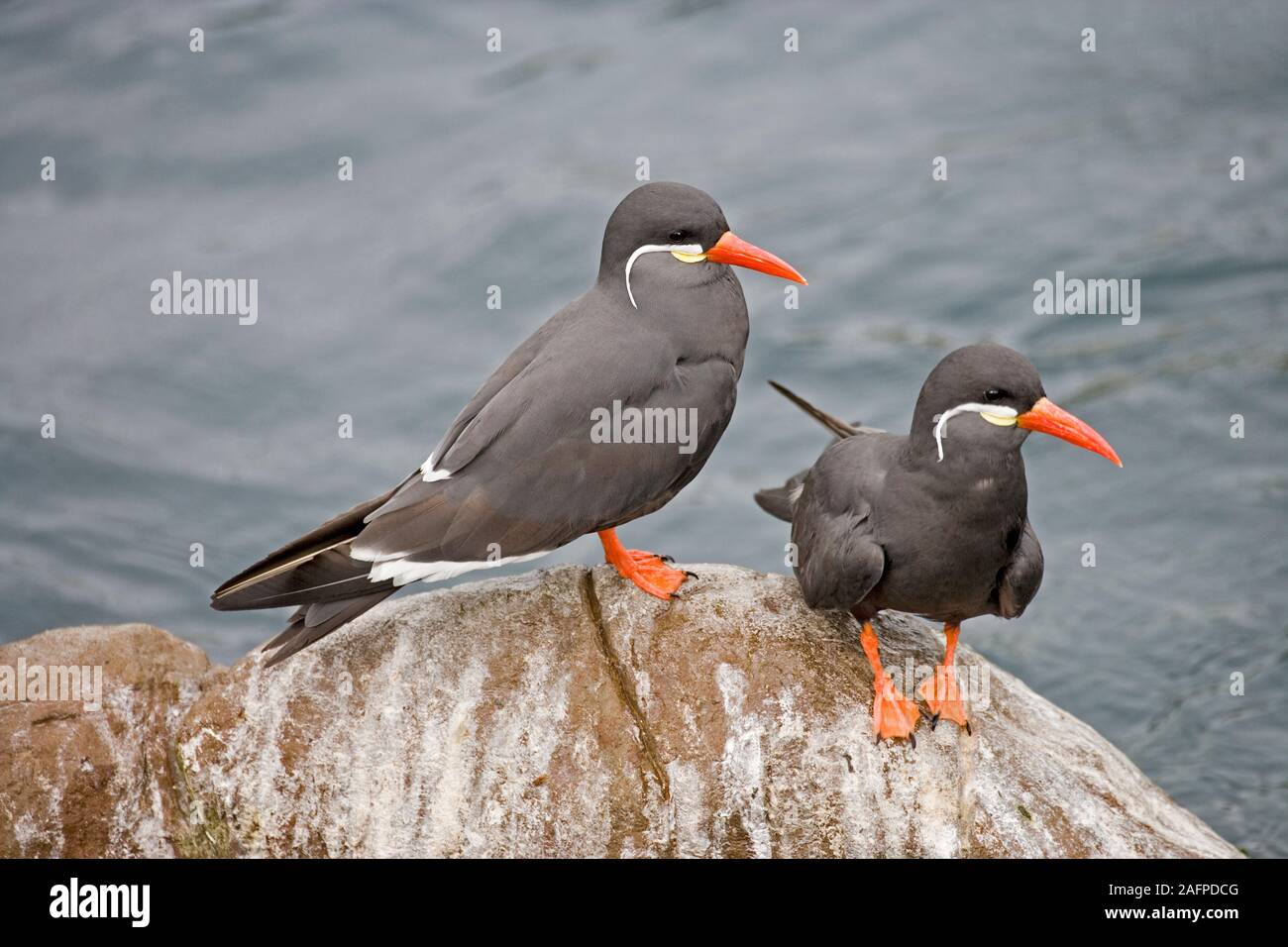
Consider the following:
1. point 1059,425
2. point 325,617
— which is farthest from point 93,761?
point 1059,425

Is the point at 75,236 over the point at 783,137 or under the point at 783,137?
under

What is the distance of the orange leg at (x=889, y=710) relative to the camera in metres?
6.85

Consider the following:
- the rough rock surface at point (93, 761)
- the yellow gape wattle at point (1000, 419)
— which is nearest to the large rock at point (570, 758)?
the rough rock surface at point (93, 761)

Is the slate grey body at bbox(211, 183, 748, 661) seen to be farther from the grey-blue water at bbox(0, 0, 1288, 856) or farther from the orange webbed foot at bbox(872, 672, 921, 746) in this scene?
the grey-blue water at bbox(0, 0, 1288, 856)

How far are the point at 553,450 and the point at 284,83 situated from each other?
1078 cm

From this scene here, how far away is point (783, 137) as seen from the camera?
52.9 ft

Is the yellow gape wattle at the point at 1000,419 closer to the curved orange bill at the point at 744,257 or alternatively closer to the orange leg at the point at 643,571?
the curved orange bill at the point at 744,257

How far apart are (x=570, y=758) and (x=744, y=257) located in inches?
96.2

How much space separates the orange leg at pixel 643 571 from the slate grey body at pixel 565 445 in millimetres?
279

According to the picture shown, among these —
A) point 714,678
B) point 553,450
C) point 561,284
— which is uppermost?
point 561,284

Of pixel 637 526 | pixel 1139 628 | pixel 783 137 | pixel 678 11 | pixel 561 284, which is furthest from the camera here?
pixel 678 11
